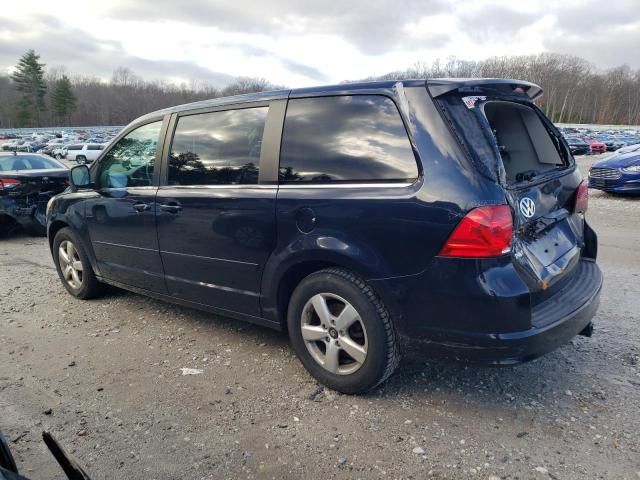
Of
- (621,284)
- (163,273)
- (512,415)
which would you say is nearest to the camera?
(512,415)

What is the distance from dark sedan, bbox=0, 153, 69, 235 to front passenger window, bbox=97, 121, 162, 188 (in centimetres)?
447

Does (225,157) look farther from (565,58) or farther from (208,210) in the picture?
(565,58)

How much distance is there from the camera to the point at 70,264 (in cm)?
509

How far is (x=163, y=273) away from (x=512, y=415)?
2727mm

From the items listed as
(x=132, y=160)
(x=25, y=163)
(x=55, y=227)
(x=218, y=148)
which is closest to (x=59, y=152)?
(x=25, y=163)

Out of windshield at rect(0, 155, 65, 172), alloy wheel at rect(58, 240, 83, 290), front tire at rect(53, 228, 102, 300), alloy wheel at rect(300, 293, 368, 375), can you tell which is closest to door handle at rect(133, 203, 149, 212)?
front tire at rect(53, 228, 102, 300)

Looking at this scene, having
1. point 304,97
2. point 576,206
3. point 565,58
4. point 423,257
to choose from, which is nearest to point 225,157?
point 304,97

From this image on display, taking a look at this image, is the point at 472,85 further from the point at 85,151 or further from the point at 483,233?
the point at 85,151

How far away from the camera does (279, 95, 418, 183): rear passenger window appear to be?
2.77 m

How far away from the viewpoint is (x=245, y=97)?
11.8ft

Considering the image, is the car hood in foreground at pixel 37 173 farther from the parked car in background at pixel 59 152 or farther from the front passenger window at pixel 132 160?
the parked car in background at pixel 59 152

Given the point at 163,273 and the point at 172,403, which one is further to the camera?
the point at 163,273

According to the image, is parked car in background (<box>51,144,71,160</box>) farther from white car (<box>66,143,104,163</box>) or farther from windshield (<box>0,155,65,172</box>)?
windshield (<box>0,155,65,172</box>)

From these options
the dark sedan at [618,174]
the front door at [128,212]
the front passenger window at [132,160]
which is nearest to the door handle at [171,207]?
the front door at [128,212]
